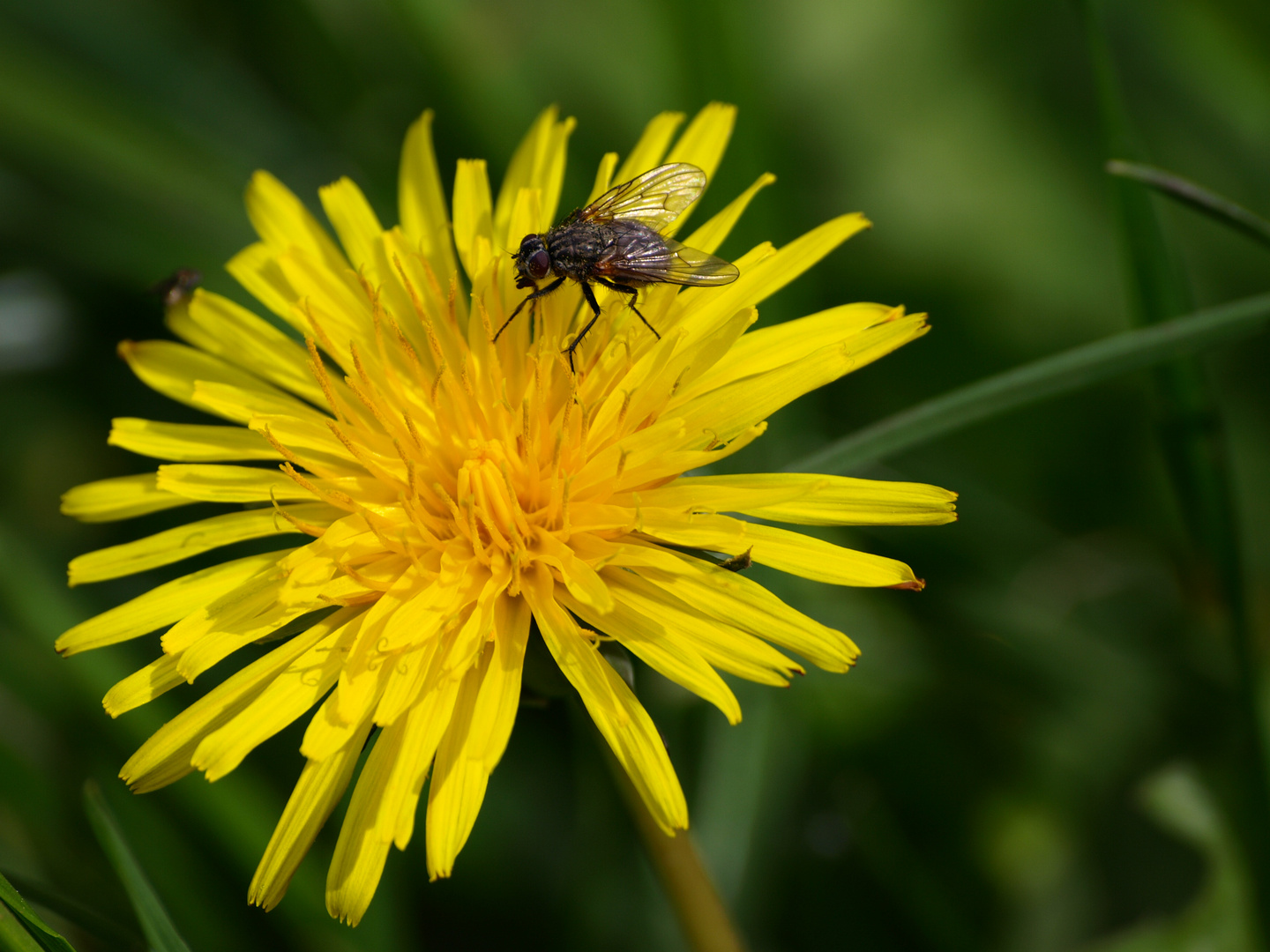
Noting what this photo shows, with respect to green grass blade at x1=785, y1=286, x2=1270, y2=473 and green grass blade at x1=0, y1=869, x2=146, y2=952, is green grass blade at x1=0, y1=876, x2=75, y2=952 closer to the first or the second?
green grass blade at x1=0, y1=869, x2=146, y2=952

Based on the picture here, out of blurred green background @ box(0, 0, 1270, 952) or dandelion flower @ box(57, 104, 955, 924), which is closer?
dandelion flower @ box(57, 104, 955, 924)

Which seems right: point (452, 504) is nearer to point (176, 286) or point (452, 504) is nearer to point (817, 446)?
point (176, 286)

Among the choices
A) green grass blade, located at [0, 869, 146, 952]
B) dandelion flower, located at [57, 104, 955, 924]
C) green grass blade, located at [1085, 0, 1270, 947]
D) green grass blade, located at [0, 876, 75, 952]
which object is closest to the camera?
green grass blade, located at [0, 876, 75, 952]

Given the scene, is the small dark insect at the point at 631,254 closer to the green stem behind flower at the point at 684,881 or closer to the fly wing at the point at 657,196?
the fly wing at the point at 657,196

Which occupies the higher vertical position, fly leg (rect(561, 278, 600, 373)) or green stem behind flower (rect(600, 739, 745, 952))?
fly leg (rect(561, 278, 600, 373))

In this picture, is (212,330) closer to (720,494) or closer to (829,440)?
(720,494)

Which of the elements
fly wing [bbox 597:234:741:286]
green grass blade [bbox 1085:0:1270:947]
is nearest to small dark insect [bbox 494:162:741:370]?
fly wing [bbox 597:234:741:286]
